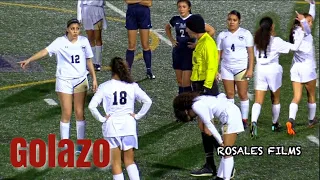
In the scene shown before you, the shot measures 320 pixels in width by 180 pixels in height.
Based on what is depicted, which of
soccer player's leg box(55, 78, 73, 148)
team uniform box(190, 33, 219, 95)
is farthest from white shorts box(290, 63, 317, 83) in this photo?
soccer player's leg box(55, 78, 73, 148)

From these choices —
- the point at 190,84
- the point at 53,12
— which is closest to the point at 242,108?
the point at 190,84

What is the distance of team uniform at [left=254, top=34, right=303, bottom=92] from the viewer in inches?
651

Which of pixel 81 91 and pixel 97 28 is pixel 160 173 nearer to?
pixel 81 91

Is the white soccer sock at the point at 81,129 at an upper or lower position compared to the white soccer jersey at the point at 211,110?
lower

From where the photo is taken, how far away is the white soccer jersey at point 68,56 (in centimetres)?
1525

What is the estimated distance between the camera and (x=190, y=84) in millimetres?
17281

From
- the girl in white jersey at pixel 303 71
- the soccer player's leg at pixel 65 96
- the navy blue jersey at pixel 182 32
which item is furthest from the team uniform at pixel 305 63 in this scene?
the soccer player's leg at pixel 65 96

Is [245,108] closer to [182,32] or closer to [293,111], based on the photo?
[293,111]

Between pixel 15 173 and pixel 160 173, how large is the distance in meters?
2.19

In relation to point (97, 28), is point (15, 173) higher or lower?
lower

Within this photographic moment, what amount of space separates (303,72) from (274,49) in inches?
29.5

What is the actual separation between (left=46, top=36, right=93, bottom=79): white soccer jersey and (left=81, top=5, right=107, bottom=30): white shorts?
4.85 meters

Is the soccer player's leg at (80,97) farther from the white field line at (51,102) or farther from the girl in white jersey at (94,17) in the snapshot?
the girl in white jersey at (94,17)

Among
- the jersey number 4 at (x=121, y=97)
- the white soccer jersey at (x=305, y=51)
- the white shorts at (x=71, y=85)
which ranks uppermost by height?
the white soccer jersey at (x=305, y=51)
